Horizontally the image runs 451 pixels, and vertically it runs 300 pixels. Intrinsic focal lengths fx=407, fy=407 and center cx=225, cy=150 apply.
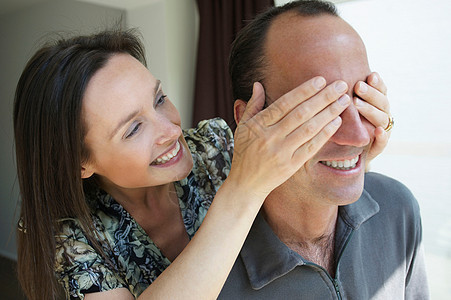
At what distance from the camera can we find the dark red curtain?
10.7 ft

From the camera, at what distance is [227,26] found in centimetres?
326

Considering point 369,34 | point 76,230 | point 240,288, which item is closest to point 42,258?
point 76,230

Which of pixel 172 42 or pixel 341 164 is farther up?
pixel 172 42

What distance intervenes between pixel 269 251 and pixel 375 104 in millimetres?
413

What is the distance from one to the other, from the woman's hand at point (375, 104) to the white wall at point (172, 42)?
2544 mm

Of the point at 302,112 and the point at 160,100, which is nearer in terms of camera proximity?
the point at 302,112

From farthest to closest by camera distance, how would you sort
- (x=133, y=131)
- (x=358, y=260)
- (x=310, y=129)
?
(x=133, y=131)
(x=358, y=260)
(x=310, y=129)

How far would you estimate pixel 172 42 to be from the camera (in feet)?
10.9

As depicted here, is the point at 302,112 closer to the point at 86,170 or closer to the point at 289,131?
the point at 289,131

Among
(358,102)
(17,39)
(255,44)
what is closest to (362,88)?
(358,102)

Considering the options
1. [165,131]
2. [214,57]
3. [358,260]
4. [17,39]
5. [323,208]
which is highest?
[17,39]

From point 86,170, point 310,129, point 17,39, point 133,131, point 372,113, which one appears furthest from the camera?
point 17,39

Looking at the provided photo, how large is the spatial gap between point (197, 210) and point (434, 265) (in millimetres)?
2012

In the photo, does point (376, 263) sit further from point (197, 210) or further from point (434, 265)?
point (434, 265)
